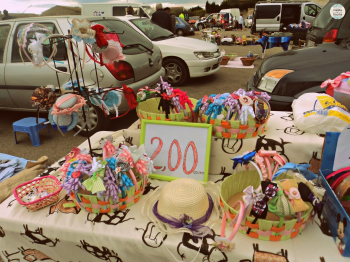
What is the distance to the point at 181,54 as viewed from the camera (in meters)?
4.91

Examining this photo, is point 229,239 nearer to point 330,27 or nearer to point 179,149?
point 179,149

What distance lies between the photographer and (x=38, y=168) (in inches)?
75.0

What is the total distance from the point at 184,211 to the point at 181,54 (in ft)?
14.0

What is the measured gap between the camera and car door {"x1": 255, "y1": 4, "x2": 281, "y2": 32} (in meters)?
12.5

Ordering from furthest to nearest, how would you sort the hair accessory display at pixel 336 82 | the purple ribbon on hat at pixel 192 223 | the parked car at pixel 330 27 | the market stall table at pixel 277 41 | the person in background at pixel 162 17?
the market stall table at pixel 277 41 < the person in background at pixel 162 17 < the parked car at pixel 330 27 < the hair accessory display at pixel 336 82 < the purple ribbon on hat at pixel 192 223

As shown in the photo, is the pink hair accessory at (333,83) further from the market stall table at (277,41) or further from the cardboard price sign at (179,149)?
the market stall table at (277,41)

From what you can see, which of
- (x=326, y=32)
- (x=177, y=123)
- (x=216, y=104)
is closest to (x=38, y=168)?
(x=177, y=123)

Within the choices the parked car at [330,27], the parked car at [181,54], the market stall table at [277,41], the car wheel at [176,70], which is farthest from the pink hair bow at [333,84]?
the market stall table at [277,41]

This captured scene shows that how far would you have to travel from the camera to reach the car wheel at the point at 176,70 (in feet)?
16.6

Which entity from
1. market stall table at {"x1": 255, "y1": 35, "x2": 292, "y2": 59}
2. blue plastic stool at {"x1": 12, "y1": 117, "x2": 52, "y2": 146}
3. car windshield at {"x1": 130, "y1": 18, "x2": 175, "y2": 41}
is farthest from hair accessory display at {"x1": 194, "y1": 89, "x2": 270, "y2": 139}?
market stall table at {"x1": 255, "y1": 35, "x2": 292, "y2": 59}

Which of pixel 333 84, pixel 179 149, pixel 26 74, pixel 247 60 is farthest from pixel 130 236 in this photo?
pixel 247 60

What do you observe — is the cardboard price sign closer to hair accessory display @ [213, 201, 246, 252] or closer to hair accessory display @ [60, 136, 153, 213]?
hair accessory display @ [60, 136, 153, 213]

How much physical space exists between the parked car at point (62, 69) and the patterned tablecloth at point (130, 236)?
1819 mm

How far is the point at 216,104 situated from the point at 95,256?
1015 mm
